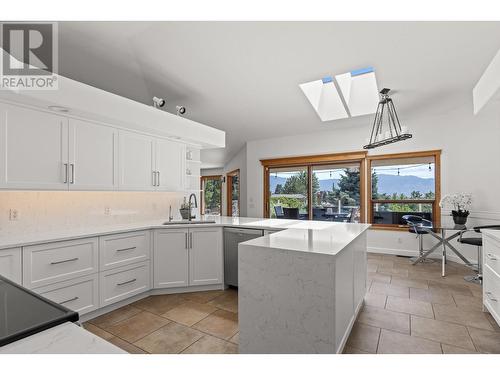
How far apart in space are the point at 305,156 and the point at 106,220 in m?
4.35

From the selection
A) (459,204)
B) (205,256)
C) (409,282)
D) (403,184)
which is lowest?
(409,282)

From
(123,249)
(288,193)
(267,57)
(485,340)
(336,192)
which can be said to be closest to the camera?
(485,340)

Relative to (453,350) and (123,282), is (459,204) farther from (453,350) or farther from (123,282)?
(123,282)

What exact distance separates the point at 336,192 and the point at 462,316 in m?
3.60

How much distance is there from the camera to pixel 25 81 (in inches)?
87.6

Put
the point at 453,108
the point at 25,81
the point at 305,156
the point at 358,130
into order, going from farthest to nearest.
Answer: the point at 305,156 < the point at 358,130 < the point at 453,108 < the point at 25,81

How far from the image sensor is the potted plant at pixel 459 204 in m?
4.14

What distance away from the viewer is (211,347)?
2117mm

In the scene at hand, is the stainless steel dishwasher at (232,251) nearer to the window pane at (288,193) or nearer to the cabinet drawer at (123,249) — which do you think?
the cabinet drawer at (123,249)

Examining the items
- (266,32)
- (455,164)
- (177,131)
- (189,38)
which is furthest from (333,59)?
(455,164)

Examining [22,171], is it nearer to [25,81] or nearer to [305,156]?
[25,81]

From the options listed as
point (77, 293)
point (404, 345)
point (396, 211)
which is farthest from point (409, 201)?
point (77, 293)

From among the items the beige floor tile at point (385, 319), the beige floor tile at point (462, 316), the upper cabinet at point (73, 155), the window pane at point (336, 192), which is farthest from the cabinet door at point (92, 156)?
the window pane at point (336, 192)

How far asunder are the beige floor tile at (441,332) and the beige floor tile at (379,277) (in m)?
1.14
